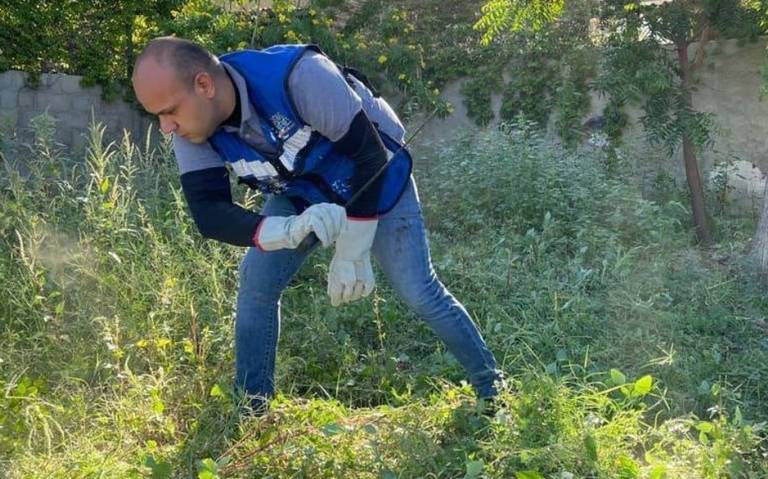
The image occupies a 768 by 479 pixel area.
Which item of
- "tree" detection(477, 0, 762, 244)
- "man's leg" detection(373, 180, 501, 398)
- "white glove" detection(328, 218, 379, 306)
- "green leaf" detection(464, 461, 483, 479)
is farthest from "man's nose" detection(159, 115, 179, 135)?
"tree" detection(477, 0, 762, 244)

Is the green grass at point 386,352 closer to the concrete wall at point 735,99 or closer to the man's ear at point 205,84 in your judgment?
the man's ear at point 205,84

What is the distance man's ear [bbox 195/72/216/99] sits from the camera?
2271 mm

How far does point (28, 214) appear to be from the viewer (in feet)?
11.4

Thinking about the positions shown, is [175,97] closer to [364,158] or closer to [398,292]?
[364,158]

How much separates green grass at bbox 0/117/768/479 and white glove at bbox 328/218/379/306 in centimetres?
41

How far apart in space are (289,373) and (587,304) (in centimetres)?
137

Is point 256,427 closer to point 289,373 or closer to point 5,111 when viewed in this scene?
point 289,373

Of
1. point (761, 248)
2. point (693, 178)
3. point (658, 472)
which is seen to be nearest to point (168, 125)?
point (658, 472)

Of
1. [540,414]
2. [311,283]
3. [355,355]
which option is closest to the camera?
[540,414]

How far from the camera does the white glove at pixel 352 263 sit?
245 centimetres

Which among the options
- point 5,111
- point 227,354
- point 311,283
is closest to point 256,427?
point 227,354

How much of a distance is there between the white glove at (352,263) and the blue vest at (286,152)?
0.38ft

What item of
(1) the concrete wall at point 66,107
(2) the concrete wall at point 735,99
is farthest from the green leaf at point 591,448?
(1) the concrete wall at point 66,107

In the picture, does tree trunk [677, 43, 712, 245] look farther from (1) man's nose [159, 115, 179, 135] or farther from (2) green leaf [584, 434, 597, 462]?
(1) man's nose [159, 115, 179, 135]
